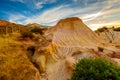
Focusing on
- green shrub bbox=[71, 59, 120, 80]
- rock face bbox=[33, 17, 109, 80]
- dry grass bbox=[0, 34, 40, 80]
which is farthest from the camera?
rock face bbox=[33, 17, 109, 80]

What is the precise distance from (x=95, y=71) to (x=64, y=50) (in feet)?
26.9

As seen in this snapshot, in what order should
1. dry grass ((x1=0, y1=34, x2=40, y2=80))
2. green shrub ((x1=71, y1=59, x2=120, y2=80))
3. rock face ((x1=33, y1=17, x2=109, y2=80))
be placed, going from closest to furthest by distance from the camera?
1. green shrub ((x1=71, y1=59, x2=120, y2=80))
2. dry grass ((x1=0, y1=34, x2=40, y2=80))
3. rock face ((x1=33, y1=17, x2=109, y2=80))

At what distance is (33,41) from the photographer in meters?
25.8

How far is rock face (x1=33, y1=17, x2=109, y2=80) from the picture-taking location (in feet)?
59.1

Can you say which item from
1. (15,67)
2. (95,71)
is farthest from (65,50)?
(95,71)

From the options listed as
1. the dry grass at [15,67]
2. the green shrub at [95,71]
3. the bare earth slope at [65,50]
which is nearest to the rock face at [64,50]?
the bare earth slope at [65,50]

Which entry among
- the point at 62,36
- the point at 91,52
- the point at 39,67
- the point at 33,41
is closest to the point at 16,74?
the point at 39,67

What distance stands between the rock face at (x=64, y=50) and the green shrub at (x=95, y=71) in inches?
74.6

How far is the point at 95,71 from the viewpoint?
48.2 ft

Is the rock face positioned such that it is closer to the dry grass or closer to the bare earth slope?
the bare earth slope

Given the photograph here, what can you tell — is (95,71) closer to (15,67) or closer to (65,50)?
(15,67)

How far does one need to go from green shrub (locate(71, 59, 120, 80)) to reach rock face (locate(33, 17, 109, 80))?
190cm

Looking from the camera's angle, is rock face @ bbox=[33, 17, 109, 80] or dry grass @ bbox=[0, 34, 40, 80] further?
rock face @ bbox=[33, 17, 109, 80]

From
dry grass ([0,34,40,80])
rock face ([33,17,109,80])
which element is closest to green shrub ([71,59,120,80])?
rock face ([33,17,109,80])
